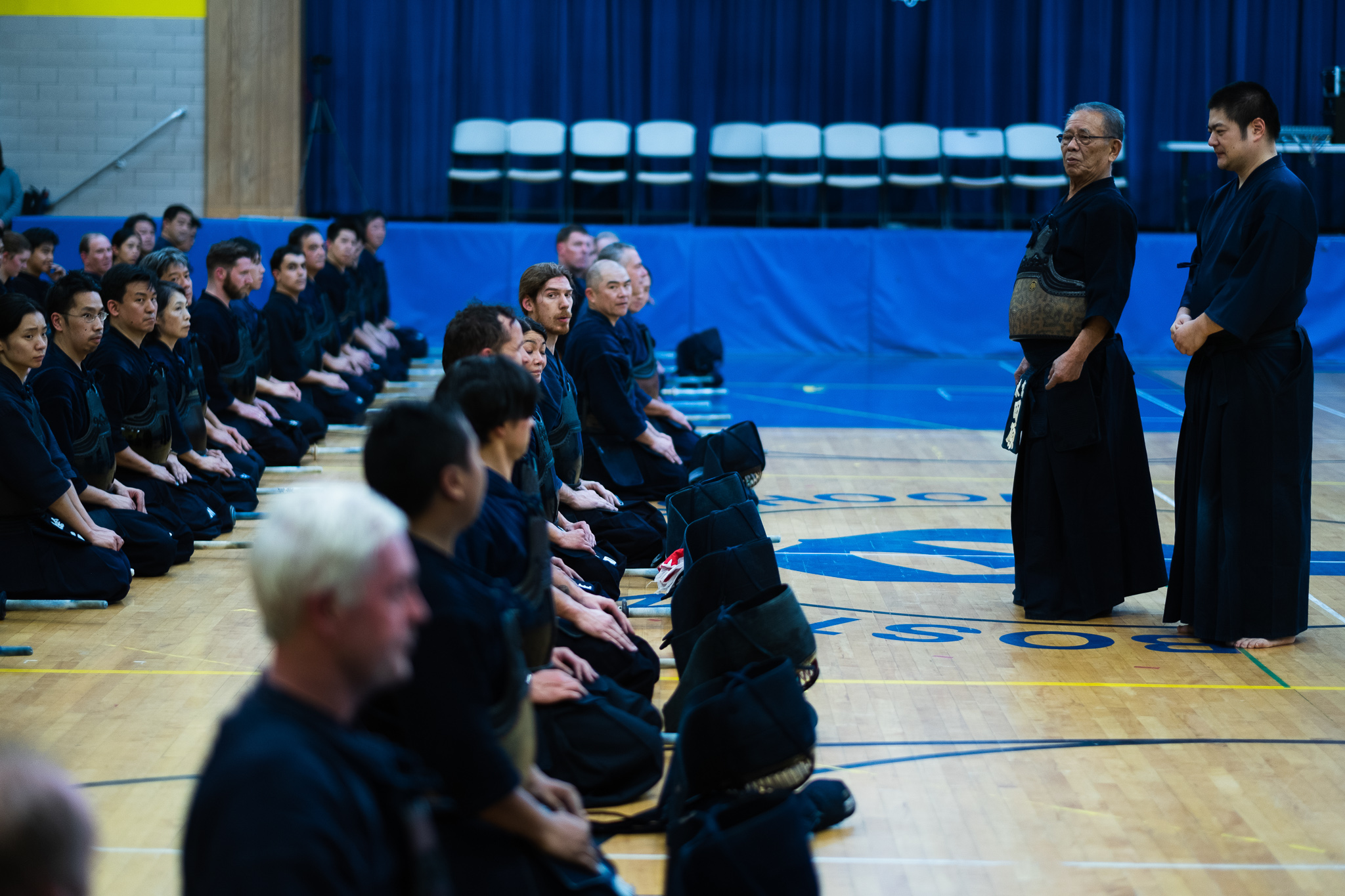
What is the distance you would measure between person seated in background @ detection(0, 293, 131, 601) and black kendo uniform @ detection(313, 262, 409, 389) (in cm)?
533

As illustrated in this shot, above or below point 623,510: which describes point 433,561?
above

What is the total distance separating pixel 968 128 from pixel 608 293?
10.2 meters

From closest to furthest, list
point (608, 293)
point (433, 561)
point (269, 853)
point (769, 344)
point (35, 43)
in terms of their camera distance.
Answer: point (269, 853) → point (433, 561) → point (608, 293) → point (769, 344) → point (35, 43)

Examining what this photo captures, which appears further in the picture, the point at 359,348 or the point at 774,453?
the point at 359,348

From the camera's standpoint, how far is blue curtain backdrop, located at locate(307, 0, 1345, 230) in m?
15.8

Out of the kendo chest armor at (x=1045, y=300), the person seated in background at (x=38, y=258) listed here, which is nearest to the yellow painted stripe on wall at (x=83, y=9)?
the person seated in background at (x=38, y=258)

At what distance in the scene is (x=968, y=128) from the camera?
51.6 feet

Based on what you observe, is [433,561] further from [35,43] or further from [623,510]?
[35,43]

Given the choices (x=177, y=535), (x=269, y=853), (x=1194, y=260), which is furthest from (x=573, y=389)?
(x=269, y=853)

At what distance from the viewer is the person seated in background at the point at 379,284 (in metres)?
12.1

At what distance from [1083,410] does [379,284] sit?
8.61 meters

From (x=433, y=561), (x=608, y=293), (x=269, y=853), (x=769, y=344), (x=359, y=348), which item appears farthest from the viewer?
(x=769, y=344)

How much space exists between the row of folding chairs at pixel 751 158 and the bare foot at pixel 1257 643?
10201mm

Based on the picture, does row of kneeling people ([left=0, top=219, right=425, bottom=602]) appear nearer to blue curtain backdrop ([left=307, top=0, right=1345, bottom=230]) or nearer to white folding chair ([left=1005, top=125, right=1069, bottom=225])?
blue curtain backdrop ([left=307, top=0, right=1345, bottom=230])
